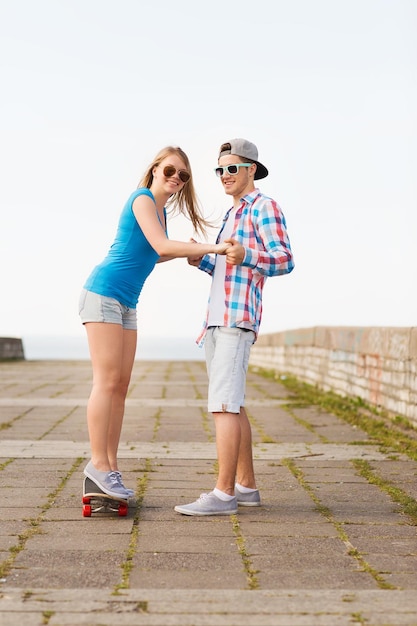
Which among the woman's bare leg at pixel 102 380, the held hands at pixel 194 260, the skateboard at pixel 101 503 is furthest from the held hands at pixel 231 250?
the skateboard at pixel 101 503

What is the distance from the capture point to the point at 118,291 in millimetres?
4750

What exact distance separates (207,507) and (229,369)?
0.68 metres

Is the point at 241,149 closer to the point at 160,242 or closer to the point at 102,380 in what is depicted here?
the point at 160,242

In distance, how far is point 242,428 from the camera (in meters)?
4.93

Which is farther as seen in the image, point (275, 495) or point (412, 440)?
point (412, 440)

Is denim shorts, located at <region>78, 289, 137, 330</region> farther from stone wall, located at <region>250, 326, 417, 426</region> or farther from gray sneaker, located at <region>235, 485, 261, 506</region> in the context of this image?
stone wall, located at <region>250, 326, 417, 426</region>

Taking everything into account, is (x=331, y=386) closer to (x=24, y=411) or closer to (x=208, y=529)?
(x=24, y=411)

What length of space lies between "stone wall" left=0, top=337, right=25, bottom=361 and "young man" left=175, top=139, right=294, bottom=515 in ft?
69.2

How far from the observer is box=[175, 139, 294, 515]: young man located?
185 inches

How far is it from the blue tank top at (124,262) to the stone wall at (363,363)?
4.21 metres

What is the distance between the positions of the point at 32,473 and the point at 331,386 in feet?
24.4

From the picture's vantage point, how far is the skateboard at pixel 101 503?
4625 mm

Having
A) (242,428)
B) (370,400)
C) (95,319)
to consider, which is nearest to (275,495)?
(242,428)

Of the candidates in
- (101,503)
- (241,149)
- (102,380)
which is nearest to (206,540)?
(101,503)
